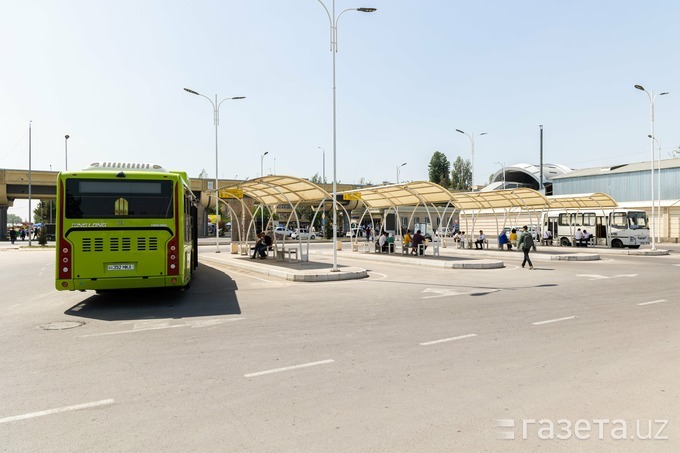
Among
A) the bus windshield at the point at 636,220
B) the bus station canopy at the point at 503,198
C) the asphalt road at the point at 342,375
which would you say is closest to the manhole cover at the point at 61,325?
the asphalt road at the point at 342,375

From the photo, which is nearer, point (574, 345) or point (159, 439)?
point (159, 439)

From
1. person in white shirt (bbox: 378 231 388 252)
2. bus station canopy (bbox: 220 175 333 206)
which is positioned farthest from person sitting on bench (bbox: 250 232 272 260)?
person in white shirt (bbox: 378 231 388 252)

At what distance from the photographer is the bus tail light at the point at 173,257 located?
1085cm

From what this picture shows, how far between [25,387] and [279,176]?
568 inches

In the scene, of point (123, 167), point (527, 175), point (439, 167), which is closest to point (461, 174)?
point (439, 167)

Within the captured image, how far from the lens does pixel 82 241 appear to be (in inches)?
407

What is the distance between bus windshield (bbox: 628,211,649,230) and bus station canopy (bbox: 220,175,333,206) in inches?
882

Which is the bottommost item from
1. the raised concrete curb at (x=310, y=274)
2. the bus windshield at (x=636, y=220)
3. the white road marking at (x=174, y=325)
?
the white road marking at (x=174, y=325)

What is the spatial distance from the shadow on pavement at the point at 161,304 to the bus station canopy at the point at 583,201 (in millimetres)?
24042

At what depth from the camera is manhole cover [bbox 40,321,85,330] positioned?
8.75 metres

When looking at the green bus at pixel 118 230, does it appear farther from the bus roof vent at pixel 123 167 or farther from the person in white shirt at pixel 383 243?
the person in white shirt at pixel 383 243

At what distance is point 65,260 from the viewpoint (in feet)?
33.7

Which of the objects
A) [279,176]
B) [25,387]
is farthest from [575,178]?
[25,387]

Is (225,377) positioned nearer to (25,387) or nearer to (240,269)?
(25,387)
